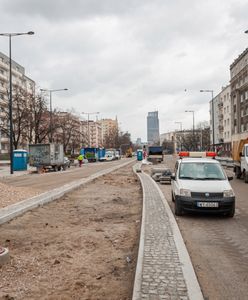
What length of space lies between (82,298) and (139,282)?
2.33 feet

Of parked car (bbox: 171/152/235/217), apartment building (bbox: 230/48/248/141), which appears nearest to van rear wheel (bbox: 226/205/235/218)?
parked car (bbox: 171/152/235/217)

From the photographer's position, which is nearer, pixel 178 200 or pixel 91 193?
pixel 178 200

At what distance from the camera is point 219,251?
23.7 feet

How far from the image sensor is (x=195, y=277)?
17.6ft

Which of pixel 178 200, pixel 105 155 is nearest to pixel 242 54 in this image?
pixel 105 155

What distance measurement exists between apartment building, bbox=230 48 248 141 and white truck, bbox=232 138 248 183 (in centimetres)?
4702

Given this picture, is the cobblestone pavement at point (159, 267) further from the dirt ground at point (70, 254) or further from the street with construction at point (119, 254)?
the dirt ground at point (70, 254)

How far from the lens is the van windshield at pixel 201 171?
39.1 ft

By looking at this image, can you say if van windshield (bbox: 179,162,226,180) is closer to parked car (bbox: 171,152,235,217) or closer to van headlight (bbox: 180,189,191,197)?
parked car (bbox: 171,152,235,217)

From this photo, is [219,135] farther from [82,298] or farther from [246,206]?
[82,298]

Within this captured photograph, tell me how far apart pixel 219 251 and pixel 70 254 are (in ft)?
8.37

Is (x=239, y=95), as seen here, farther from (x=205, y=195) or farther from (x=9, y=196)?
(x=205, y=195)

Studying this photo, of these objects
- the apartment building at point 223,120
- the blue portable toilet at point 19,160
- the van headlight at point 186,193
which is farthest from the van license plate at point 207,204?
the apartment building at point 223,120

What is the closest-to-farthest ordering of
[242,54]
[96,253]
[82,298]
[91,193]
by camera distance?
[82,298] < [96,253] < [91,193] < [242,54]
